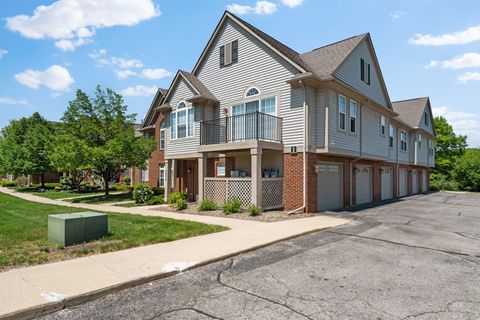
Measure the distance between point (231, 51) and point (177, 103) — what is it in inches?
178

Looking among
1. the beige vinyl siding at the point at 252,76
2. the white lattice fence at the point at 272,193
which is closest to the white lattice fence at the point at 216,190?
the white lattice fence at the point at 272,193

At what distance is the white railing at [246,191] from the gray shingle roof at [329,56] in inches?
216

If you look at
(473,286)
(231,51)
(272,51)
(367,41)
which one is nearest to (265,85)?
(272,51)

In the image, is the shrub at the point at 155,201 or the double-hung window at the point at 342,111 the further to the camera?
the shrub at the point at 155,201

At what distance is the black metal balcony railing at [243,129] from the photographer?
1493 cm

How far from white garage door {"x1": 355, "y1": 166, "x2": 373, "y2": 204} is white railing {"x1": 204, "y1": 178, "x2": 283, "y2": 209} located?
6.29 m

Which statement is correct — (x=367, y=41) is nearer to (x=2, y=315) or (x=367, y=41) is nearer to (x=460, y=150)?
(x=2, y=315)

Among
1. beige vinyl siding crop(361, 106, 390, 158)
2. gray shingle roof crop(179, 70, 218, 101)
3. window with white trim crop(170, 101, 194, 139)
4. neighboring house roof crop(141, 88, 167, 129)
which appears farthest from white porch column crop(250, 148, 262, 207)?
neighboring house roof crop(141, 88, 167, 129)

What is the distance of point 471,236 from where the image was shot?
10.0 m

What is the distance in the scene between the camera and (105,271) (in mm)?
5805

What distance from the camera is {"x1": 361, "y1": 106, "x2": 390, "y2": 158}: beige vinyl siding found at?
18.3 metres

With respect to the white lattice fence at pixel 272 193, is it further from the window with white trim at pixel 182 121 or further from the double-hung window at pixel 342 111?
the window with white trim at pixel 182 121

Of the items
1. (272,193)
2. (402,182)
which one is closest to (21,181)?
(272,193)

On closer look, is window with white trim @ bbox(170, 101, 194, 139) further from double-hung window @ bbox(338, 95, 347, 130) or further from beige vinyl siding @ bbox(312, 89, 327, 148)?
double-hung window @ bbox(338, 95, 347, 130)
